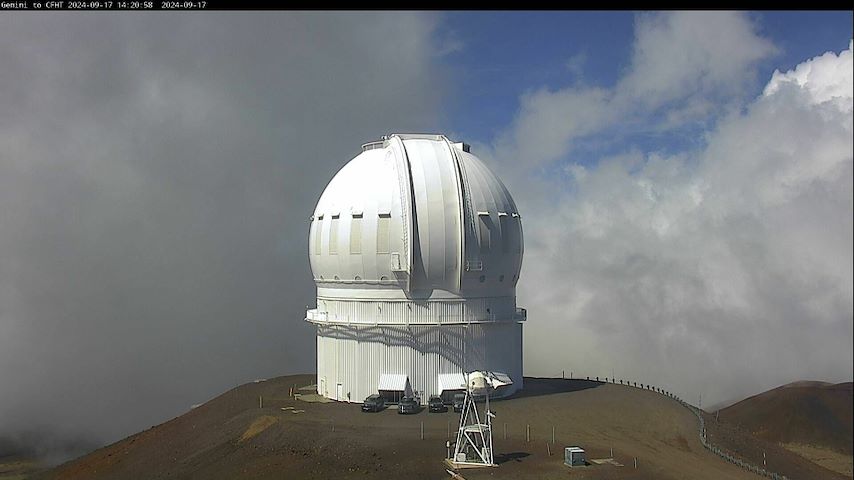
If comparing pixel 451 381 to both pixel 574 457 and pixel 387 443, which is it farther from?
pixel 574 457

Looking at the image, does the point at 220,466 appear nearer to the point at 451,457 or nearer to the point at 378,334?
the point at 451,457

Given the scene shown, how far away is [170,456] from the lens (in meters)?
32.7

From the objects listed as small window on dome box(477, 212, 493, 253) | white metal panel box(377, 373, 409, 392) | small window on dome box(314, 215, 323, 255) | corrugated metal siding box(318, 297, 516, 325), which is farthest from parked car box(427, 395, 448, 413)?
small window on dome box(314, 215, 323, 255)

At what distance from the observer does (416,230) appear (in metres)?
40.2

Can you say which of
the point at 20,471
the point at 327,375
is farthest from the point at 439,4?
the point at 20,471

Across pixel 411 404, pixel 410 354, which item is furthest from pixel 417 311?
pixel 411 404

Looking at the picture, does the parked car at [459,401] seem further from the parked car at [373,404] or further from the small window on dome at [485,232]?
the small window on dome at [485,232]

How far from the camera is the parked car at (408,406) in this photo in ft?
123

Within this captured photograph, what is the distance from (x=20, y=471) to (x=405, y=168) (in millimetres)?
28145

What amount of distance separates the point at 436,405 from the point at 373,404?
358 cm

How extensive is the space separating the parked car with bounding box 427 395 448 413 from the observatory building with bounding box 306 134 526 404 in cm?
86

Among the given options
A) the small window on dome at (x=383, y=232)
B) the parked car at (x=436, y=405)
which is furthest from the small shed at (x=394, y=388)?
the small window on dome at (x=383, y=232)

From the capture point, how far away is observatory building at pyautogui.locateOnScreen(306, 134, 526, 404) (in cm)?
4031

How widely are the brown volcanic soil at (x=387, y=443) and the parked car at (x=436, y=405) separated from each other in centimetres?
90
